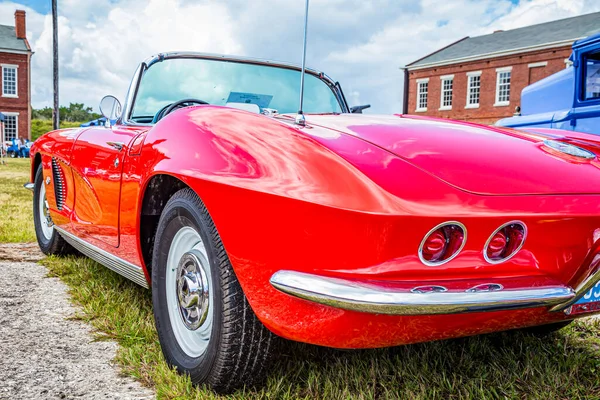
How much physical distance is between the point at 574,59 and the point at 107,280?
5.24 m

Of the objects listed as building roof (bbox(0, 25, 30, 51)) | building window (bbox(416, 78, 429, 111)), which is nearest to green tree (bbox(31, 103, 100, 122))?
building roof (bbox(0, 25, 30, 51))

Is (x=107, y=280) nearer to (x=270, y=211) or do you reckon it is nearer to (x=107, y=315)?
(x=107, y=315)

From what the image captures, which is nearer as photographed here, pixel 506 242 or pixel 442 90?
pixel 506 242

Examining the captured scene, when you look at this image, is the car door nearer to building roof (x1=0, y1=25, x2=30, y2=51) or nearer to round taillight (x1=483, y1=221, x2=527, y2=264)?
round taillight (x1=483, y1=221, x2=527, y2=264)

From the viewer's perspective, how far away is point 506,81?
2769cm

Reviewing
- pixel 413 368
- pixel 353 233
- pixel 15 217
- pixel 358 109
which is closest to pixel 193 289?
pixel 353 233

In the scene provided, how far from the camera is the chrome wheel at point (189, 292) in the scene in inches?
74.4

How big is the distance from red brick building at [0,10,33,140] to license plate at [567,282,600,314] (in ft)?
128

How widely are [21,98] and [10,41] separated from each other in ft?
13.9

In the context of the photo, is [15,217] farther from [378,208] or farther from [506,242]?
[506,242]

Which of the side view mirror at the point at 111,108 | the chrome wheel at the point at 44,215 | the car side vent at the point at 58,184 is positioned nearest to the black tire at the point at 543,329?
the side view mirror at the point at 111,108

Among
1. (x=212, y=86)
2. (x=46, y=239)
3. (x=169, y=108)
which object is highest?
(x=212, y=86)

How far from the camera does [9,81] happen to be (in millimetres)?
35750

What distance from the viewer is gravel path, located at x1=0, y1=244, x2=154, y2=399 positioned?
76.8 inches
